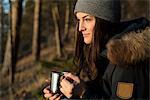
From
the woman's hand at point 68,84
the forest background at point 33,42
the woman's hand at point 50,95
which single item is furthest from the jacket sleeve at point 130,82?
the forest background at point 33,42

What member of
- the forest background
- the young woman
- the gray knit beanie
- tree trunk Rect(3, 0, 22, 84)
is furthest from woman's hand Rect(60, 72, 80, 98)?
tree trunk Rect(3, 0, 22, 84)

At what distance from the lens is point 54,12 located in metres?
26.8

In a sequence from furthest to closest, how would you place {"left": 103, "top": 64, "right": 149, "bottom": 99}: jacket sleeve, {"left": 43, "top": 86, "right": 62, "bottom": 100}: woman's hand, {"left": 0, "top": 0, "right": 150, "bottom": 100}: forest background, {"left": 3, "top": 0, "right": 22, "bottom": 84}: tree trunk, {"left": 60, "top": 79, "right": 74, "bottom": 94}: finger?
1. {"left": 3, "top": 0, "right": 22, "bottom": 84}: tree trunk
2. {"left": 0, "top": 0, "right": 150, "bottom": 100}: forest background
3. {"left": 43, "top": 86, "right": 62, "bottom": 100}: woman's hand
4. {"left": 60, "top": 79, "right": 74, "bottom": 94}: finger
5. {"left": 103, "top": 64, "right": 149, "bottom": 99}: jacket sleeve

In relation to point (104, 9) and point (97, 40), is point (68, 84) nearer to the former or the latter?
point (97, 40)

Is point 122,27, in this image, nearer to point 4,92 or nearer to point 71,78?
point 71,78

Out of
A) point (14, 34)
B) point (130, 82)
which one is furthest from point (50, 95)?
point (14, 34)

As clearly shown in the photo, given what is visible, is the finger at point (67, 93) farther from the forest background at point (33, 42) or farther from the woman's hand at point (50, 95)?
the forest background at point (33, 42)

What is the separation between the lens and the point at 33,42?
1045 inches

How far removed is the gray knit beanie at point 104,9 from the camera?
10.7ft

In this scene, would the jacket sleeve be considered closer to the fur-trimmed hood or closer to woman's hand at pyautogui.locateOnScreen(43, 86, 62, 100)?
the fur-trimmed hood

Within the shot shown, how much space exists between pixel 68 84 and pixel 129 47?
1.64 feet

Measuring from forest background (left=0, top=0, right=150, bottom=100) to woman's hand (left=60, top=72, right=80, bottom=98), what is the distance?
708mm

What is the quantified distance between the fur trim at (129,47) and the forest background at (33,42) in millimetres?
902

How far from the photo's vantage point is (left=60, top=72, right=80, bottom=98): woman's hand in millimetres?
3093
